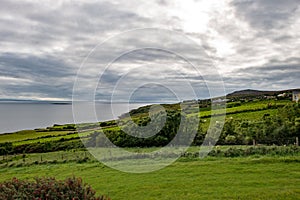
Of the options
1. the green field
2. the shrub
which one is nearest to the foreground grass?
the green field

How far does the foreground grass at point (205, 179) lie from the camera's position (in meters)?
11.0

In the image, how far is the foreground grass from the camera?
36.2ft

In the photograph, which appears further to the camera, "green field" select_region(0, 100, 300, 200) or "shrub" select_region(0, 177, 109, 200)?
"green field" select_region(0, 100, 300, 200)

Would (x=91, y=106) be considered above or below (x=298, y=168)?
above

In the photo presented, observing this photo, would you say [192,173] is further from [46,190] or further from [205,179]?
[46,190]

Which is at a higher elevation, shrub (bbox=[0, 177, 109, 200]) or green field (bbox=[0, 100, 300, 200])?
shrub (bbox=[0, 177, 109, 200])

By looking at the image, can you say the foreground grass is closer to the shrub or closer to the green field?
the green field

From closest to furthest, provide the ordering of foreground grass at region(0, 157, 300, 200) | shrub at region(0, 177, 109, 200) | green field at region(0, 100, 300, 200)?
shrub at region(0, 177, 109, 200) < foreground grass at region(0, 157, 300, 200) < green field at region(0, 100, 300, 200)

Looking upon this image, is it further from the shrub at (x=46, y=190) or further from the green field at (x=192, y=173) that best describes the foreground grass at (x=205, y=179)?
the shrub at (x=46, y=190)

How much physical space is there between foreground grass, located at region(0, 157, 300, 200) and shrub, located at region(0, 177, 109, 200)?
17.5 feet

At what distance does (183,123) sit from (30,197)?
55.2ft

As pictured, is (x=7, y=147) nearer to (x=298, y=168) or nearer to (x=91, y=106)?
(x=91, y=106)

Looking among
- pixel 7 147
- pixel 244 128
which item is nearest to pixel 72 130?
pixel 7 147

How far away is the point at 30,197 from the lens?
18.2ft
